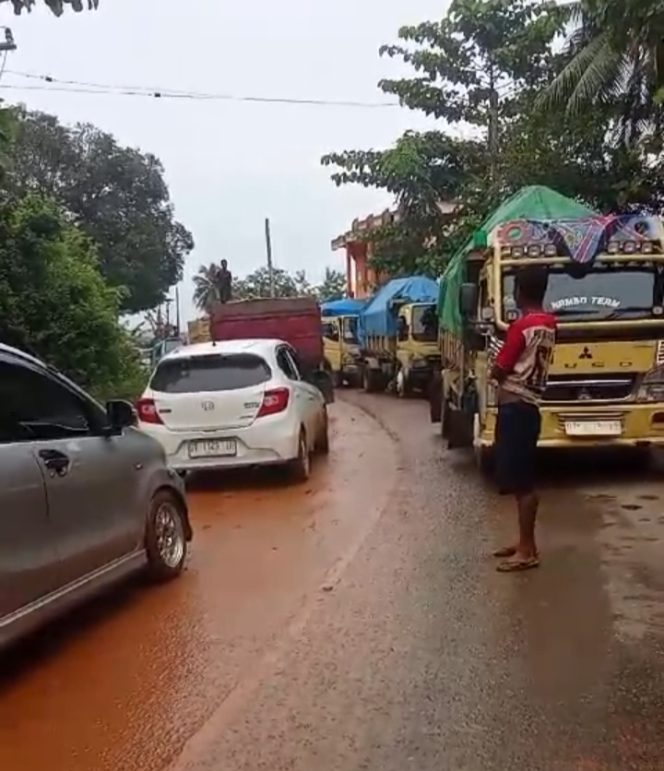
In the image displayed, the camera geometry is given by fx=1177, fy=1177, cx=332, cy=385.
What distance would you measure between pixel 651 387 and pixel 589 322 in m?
0.85

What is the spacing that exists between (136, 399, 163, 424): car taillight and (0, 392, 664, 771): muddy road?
2.07m

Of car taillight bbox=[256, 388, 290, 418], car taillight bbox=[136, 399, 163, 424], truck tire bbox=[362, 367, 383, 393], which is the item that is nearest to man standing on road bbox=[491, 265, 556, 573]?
car taillight bbox=[256, 388, 290, 418]

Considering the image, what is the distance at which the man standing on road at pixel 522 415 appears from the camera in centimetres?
773

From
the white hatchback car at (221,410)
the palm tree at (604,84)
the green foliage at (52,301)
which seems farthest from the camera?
the palm tree at (604,84)

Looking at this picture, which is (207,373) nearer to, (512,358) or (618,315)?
(618,315)

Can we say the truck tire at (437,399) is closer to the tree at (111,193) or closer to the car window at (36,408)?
the car window at (36,408)

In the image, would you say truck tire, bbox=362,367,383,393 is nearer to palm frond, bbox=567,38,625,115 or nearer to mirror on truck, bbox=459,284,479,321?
palm frond, bbox=567,38,625,115

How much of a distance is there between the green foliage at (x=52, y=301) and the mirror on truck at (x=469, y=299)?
8.76m

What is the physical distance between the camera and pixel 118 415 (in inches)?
291

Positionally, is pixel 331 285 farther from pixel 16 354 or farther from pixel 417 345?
pixel 16 354

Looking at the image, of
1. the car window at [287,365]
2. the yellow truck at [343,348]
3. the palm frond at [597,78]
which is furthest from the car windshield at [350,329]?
the car window at [287,365]

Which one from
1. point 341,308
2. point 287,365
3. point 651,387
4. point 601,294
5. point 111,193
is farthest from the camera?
point 111,193

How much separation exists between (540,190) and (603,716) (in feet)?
38.5

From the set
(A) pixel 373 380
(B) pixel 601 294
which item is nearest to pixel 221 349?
(B) pixel 601 294
